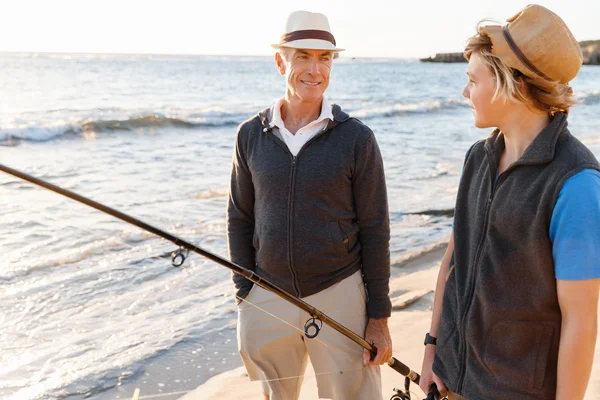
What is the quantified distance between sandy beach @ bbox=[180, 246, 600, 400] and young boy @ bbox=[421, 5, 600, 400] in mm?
1000

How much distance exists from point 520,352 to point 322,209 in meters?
0.98

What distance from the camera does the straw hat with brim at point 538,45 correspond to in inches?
69.7

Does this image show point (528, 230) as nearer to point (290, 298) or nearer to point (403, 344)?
point (290, 298)

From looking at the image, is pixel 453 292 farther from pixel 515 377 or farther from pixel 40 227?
pixel 40 227

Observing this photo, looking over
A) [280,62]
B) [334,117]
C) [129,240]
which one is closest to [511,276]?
[334,117]

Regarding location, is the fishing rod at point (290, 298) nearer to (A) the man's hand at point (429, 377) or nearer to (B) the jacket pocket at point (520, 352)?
(A) the man's hand at point (429, 377)

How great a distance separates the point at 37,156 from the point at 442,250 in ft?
29.4

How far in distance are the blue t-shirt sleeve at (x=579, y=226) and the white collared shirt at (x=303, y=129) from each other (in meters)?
1.14

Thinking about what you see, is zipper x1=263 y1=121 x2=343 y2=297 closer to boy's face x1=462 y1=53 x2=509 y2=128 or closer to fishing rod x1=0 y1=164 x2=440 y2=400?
fishing rod x1=0 y1=164 x2=440 y2=400

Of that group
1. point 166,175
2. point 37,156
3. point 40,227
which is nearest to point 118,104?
point 37,156

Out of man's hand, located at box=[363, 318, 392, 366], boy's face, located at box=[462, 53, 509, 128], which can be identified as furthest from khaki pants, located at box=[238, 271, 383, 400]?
boy's face, located at box=[462, 53, 509, 128]

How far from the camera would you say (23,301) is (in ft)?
17.0

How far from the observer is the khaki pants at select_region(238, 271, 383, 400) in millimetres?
2701

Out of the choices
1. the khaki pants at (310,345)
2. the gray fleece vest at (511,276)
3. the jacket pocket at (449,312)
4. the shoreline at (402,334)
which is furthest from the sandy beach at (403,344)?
the gray fleece vest at (511,276)
